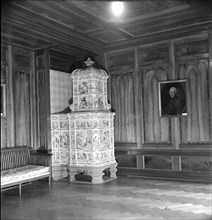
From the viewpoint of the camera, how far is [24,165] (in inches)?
222

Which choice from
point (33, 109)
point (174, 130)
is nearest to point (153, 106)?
point (174, 130)

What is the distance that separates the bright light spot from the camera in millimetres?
4152

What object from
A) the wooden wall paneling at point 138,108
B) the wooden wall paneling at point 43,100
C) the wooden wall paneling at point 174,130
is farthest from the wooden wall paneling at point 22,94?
the wooden wall paneling at point 174,130

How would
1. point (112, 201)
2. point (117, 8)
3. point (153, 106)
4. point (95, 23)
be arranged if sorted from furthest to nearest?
1. point (153, 106)
2. point (95, 23)
3. point (117, 8)
4. point (112, 201)

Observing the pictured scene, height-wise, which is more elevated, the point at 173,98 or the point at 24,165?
the point at 173,98

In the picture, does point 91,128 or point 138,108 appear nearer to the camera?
point 91,128

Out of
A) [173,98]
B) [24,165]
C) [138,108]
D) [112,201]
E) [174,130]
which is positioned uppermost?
[173,98]

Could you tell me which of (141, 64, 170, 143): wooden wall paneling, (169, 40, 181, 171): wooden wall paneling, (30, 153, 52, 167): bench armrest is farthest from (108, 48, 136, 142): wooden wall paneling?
(30, 153, 52, 167): bench armrest

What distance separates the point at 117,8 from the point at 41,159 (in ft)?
10.2

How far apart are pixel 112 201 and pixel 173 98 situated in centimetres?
262

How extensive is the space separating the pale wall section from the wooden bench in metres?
1.16

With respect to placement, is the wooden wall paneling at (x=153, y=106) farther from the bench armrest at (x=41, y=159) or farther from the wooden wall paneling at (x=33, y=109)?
the wooden wall paneling at (x=33, y=109)

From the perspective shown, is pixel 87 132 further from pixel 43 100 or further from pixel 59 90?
pixel 59 90

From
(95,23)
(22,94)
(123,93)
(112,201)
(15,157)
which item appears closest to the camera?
(112,201)
